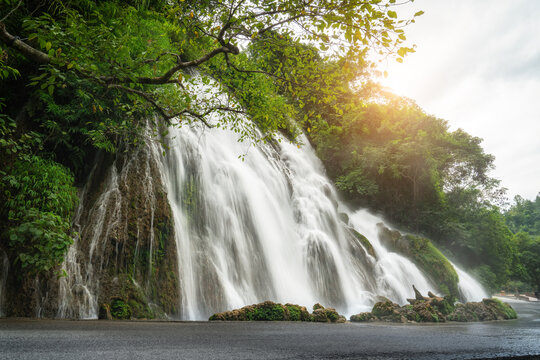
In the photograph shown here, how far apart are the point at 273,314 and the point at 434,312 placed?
521 cm

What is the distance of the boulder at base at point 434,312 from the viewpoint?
765 cm

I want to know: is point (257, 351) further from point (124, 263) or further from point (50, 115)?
point (50, 115)

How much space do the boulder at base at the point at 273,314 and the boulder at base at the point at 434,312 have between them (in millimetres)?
1443

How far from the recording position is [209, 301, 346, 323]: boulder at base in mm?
5637

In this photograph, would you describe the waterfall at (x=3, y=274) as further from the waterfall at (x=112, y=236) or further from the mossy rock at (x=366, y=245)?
the mossy rock at (x=366, y=245)

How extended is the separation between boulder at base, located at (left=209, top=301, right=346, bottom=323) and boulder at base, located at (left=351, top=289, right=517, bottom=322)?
4.74 feet

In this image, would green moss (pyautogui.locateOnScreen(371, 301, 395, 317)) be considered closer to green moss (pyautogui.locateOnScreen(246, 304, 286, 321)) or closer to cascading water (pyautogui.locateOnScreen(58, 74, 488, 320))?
cascading water (pyautogui.locateOnScreen(58, 74, 488, 320))

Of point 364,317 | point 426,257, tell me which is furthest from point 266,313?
point 426,257

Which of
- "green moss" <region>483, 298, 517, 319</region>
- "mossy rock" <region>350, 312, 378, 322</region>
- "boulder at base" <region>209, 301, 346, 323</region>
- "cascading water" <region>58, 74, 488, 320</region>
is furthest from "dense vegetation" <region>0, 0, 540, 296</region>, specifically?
"green moss" <region>483, 298, 517, 319</region>

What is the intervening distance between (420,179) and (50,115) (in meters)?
Result: 22.0

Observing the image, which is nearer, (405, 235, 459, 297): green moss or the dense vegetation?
the dense vegetation

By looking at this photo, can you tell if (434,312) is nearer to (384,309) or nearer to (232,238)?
(384,309)

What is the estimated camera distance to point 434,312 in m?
8.50

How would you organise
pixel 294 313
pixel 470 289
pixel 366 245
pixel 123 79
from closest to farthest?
pixel 123 79 < pixel 294 313 < pixel 366 245 < pixel 470 289
